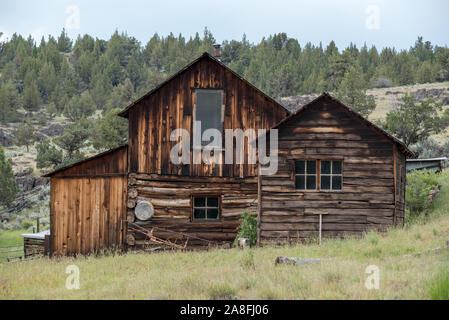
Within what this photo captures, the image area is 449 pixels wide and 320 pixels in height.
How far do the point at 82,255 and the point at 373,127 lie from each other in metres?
10.4

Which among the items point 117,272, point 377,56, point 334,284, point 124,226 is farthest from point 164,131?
point 377,56

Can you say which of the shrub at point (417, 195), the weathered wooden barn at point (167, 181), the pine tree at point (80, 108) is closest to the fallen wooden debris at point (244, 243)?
the weathered wooden barn at point (167, 181)

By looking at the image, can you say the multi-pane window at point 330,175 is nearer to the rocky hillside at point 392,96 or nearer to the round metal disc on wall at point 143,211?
the round metal disc on wall at point 143,211

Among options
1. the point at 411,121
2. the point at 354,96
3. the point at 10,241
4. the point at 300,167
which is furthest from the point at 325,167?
the point at 354,96

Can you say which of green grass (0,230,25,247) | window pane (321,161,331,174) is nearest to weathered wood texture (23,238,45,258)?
green grass (0,230,25,247)

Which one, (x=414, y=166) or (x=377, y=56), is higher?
(x=377, y=56)

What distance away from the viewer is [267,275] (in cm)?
889

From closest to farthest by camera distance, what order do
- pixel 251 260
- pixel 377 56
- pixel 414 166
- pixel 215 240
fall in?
pixel 251 260 → pixel 215 240 → pixel 414 166 → pixel 377 56

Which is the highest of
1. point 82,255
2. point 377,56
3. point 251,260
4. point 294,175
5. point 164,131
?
point 377,56

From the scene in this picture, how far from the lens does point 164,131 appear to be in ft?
52.7

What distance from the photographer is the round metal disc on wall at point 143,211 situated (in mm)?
15906

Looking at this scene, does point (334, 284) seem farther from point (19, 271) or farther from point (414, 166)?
point (414, 166)

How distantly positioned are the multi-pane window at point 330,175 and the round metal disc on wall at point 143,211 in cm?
584

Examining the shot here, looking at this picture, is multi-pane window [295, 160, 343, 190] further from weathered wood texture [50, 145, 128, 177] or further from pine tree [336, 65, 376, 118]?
pine tree [336, 65, 376, 118]
